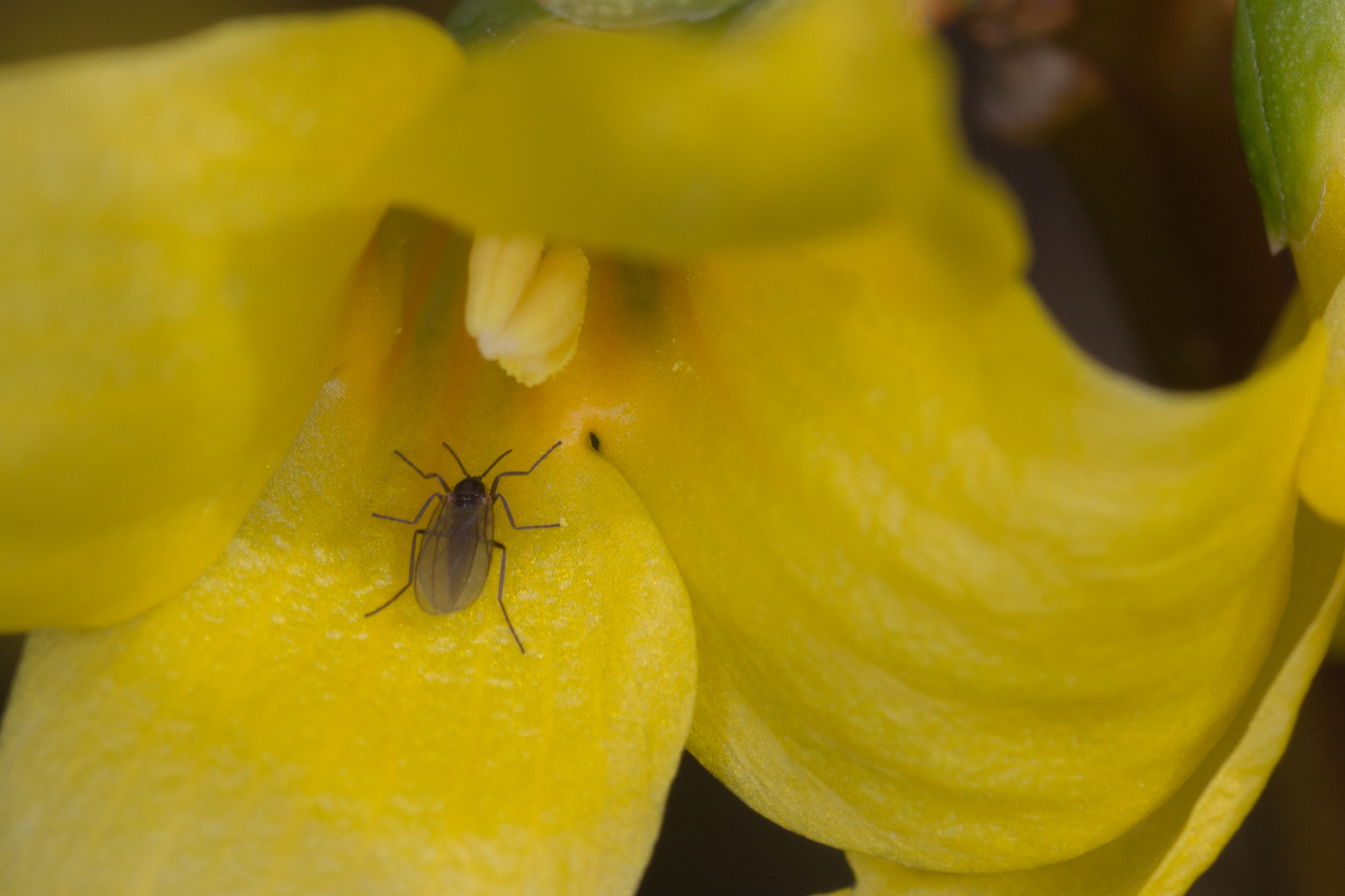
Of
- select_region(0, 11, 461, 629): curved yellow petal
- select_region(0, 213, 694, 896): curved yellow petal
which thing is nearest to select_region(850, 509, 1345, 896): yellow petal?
select_region(0, 213, 694, 896): curved yellow petal

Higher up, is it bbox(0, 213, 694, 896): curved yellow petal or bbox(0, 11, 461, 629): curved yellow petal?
bbox(0, 11, 461, 629): curved yellow petal

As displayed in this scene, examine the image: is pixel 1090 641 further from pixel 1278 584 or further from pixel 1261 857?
pixel 1261 857

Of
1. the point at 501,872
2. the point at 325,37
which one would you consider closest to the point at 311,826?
the point at 501,872

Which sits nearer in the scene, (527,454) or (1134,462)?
(1134,462)

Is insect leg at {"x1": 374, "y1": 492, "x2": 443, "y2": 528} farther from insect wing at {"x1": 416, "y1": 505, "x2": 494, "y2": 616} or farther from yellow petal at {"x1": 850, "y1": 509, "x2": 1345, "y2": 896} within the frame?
yellow petal at {"x1": 850, "y1": 509, "x2": 1345, "y2": 896}

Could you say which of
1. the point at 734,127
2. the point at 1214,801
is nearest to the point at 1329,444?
the point at 1214,801

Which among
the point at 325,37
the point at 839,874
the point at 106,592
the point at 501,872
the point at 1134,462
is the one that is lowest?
the point at 839,874

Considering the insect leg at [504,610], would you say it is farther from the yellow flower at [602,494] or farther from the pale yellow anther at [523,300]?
the pale yellow anther at [523,300]
